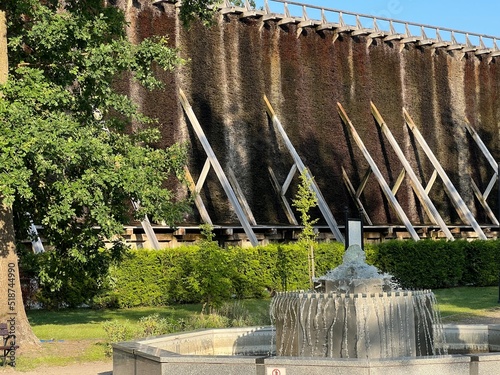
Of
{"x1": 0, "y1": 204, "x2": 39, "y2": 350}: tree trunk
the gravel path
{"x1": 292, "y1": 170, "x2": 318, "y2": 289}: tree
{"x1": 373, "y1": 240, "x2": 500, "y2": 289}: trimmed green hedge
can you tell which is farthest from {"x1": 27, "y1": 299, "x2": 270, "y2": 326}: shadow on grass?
{"x1": 373, "y1": 240, "x2": 500, "y2": 289}: trimmed green hedge

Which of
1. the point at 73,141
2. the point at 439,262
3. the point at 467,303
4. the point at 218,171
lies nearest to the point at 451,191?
the point at 439,262

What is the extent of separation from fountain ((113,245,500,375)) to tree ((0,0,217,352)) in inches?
216

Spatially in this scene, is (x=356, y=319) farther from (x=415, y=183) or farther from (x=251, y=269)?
(x=415, y=183)

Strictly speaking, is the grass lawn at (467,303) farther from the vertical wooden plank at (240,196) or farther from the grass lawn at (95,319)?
the vertical wooden plank at (240,196)

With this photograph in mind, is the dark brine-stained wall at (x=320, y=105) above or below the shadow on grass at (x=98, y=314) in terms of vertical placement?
above

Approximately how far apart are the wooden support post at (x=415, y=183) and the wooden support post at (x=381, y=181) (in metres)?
1.30

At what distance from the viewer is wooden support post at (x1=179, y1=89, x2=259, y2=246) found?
33750 mm

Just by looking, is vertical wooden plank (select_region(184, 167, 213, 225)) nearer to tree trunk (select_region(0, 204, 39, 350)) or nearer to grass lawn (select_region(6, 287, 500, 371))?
grass lawn (select_region(6, 287, 500, 371))

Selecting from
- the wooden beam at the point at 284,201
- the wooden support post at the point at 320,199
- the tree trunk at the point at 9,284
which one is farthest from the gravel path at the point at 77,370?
the wooden beam at the point at 284,201

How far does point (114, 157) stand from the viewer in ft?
63.2

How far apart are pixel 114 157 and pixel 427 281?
19.4 metres

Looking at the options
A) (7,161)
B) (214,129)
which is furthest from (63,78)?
(214,129)

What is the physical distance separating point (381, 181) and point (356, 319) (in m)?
30.1

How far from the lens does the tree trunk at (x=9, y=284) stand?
17.6 metres
